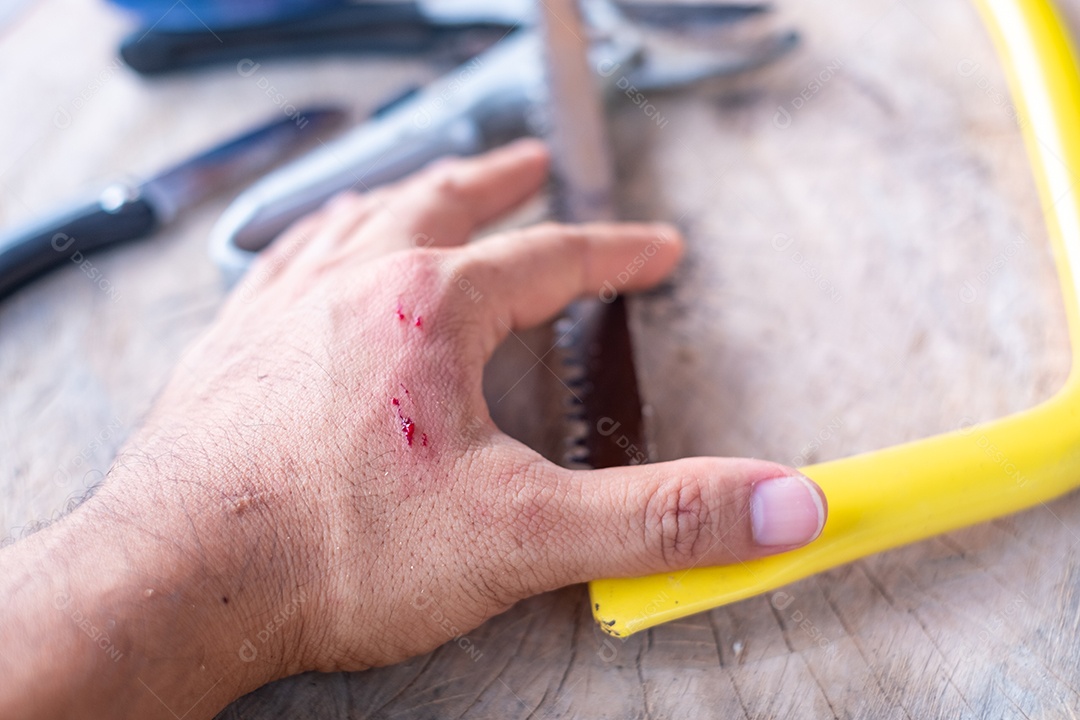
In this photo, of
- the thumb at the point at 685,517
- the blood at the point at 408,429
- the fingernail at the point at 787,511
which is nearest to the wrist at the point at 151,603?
the blood at the point at 408,429

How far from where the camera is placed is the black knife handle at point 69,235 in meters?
0.92

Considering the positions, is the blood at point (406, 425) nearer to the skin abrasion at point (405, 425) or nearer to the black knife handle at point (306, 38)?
the skin abrasion at point (405, 425)

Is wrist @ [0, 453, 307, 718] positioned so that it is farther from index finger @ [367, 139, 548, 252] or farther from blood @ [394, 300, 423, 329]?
index finger @ [367, 139, 548, 252]

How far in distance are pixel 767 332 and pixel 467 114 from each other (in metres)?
0.47

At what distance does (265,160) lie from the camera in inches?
41.2

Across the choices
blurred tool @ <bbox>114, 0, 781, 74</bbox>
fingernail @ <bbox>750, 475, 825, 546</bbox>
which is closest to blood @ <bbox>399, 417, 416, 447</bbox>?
fingernail @ <bbox>750, 475, 825, 546</bbox>

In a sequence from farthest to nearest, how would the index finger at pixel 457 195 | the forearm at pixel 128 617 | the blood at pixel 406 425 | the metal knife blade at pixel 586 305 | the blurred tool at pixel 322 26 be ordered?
1. the blurred tool at pixel 322 26
2. the index finger at pixel 457 195
3. the metal knife blade at pixel 586 305
4. the blood at pixel 406 425
5. the forearm at pixel 128 617

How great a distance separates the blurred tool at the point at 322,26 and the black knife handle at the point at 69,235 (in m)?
0.28

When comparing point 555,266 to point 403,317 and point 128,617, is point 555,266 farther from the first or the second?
point 128,617

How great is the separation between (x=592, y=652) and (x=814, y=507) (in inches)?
9.0

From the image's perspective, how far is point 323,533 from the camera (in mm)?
615

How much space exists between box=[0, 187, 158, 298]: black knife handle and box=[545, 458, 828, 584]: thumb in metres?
0.69

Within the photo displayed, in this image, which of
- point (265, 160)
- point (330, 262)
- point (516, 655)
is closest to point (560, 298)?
point (330, 262)

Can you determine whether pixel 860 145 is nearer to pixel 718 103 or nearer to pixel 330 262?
pixel 718 103
